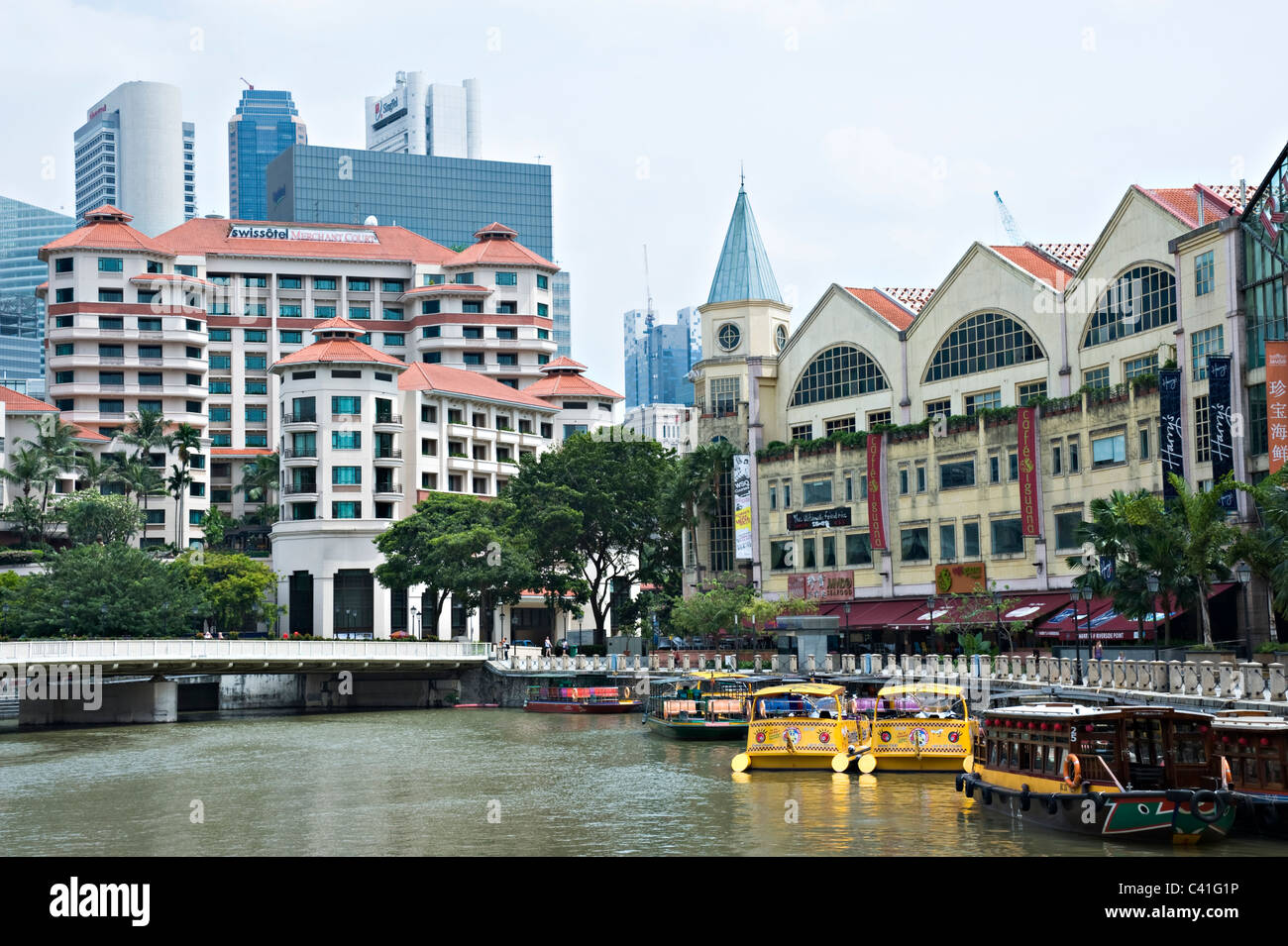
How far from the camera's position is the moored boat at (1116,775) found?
31406mm

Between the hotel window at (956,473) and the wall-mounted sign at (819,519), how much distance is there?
7698mm

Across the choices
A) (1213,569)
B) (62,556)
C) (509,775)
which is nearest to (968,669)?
(1213,569)

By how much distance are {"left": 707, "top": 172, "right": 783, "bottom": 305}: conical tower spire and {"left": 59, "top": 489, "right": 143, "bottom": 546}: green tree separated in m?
52.3

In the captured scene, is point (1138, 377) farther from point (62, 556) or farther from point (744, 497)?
point (62, 556)

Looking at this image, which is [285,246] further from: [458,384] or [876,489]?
[876,489]

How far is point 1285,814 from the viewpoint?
3155 centimetres

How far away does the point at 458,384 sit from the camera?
5669 inches

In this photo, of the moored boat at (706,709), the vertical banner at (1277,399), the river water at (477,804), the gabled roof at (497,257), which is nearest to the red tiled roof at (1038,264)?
the vertical banner at (1277,399)

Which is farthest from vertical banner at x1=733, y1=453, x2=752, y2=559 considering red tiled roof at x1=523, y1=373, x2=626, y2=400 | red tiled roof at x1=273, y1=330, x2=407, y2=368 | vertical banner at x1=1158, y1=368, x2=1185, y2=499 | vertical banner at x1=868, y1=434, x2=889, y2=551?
red tiled roof at x1=523, y1=373, x2=626, y2=400

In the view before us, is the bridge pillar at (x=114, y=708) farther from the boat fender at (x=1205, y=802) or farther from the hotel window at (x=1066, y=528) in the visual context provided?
the boat fender at (x=1205, y=802)

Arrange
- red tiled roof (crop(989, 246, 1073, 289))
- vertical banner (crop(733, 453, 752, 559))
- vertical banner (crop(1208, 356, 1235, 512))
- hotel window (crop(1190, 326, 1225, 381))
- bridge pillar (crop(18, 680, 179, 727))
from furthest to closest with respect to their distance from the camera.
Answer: vertical banner (crop(733, 453, 752, 559)), red tiled roof (crop(989, 246, 1073, 289)), bridge pillar (crop(18, 680, 179, 727)), hotel window (crop(1190, 326, 1225, 381)), vertical banner (crop(1208, 356, 1235, 512))

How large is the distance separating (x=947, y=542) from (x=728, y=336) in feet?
83.2

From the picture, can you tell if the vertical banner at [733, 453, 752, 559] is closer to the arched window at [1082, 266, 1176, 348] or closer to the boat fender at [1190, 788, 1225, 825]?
the arched window at [1082, 266, 1176, 348]

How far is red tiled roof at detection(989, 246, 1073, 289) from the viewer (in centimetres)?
8838
